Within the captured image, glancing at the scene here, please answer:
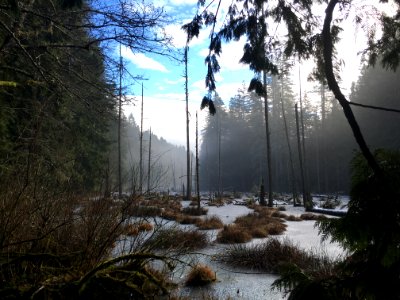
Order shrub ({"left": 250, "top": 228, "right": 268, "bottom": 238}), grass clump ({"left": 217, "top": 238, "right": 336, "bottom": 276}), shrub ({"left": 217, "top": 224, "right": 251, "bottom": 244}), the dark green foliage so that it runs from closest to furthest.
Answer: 1. the dark green foliage
2. grass clump ({"left": 217, "top": 238, "right": 336, "bottom": 276})
3. shrub ({"left": 217, "top": 224, "right": 251, "bottom": 244})
4. shrub ({"left": 250, "top": 228, "right": 268, "bottom": 238})

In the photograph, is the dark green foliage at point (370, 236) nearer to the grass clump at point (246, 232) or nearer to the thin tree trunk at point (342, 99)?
the thin tree trunk at point (342, 99)

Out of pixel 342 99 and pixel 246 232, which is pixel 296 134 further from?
pixel 342 99

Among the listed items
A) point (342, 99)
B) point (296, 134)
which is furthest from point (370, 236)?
point (296, 134)

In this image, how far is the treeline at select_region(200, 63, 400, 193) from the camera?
125 feet

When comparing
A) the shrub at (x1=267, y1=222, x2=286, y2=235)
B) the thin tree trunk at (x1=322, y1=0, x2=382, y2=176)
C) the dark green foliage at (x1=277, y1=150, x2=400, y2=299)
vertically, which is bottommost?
the shrub at (x1=267, y1=222, x2=286, y2=235)

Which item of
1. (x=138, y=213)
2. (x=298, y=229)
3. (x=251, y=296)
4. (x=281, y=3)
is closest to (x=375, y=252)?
(x=281, y=3)

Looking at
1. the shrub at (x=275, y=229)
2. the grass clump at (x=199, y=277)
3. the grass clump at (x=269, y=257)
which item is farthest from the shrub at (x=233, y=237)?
the grass clump at (x=199, y=277)

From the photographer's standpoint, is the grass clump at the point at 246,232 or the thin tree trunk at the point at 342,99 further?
the grass clump at the point at 246,232

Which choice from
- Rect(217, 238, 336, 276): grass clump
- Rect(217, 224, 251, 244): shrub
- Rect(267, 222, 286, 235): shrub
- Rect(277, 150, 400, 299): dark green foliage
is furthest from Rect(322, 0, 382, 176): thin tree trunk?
Rect(267, 222, 286, 235): shrub

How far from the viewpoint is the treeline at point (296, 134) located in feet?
125

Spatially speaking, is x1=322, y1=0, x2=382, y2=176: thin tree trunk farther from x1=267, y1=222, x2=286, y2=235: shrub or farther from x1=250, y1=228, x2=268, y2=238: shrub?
x1=267, y1=222, x2=286, y2=235: shrub

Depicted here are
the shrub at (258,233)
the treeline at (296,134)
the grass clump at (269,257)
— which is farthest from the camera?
the treeline at (296,134)

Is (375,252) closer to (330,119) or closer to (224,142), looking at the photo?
(330,119)

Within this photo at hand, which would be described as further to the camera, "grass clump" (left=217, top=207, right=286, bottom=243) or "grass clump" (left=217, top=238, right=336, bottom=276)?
"grass clump" (left=217, top=207, right=286, bottom=243)
